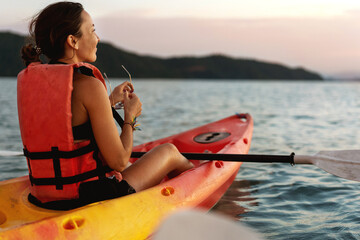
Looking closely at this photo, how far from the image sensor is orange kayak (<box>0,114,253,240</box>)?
196cm

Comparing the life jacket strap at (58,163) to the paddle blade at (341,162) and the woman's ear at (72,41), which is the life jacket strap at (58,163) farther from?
the paddle blade at (341,162)

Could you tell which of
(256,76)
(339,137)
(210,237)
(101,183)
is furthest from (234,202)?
(256,76)

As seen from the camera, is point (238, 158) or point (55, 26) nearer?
point (55, 26)

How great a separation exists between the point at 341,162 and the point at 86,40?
2.15m

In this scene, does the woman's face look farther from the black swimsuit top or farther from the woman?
the black swimsuit top

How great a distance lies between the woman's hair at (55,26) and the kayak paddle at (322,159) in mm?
1313

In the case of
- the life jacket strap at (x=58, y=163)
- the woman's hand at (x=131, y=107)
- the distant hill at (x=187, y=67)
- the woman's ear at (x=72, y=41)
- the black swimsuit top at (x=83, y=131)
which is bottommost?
the distant hill at (x=187, y=67)

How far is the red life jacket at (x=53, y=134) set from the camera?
74.6 inches

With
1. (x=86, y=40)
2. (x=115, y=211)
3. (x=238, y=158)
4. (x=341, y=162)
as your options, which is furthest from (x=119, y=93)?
(x=341, y=162)

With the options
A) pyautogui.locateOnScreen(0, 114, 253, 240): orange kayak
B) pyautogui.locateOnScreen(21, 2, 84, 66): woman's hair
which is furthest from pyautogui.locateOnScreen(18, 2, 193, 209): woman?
pyautogui.locateOnScreen(0, 114, 253, 240): orange kayak

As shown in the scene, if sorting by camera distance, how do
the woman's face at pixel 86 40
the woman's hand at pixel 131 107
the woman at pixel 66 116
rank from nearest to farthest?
the woman at pixel 66 116
the woman's face at pixel 86 40
the woman's hand at pixel 131 107

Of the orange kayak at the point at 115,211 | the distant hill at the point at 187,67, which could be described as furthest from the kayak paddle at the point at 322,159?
the distant hill at the point at 187,67

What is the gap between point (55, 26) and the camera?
1921mm

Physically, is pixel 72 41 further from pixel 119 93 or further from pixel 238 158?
pixel 238 158
